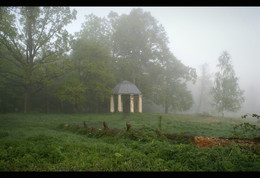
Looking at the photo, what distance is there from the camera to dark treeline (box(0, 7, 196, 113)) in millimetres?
25422

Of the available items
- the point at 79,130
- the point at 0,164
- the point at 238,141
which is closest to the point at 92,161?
the point at 0,164

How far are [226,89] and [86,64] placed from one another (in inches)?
1021

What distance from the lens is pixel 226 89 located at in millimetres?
34094

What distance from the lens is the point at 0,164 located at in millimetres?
5023

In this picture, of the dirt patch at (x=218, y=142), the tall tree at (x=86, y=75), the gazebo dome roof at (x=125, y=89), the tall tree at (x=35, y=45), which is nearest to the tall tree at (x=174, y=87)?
the gazebo dome roof at (x=125, y=89)

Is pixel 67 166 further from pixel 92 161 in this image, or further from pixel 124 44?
pixel 124 44

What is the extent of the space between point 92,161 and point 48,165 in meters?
1.24

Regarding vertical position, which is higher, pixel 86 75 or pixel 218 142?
pixel 86 75

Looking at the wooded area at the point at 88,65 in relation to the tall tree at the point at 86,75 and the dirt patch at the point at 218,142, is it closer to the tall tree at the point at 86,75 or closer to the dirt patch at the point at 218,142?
the tall tree at the point at 86,75

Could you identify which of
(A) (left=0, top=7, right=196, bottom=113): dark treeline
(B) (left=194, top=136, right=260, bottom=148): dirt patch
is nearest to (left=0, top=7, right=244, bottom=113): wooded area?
(A) (left=0, top=7, right=196, bottom=113): dark treeline

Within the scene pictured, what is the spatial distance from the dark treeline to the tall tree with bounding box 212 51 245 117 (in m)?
5.10

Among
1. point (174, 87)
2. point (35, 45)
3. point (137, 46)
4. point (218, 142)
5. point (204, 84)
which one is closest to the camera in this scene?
point (218, 142)

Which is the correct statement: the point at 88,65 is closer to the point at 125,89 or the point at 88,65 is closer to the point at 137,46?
the point at 125,89

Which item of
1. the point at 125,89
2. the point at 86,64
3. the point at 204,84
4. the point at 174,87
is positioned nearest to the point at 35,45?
the point at 86,64
